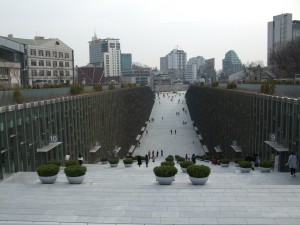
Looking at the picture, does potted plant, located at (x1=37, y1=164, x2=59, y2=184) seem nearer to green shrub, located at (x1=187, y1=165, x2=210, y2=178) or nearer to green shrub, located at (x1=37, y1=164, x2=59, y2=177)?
green shrub, located at (x1=37, y1=164, x2=59, y2=177)

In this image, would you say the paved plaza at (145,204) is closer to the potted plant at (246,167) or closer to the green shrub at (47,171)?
the green shrub at (47,171)

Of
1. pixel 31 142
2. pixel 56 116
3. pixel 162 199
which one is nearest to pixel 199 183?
pixel 162 199

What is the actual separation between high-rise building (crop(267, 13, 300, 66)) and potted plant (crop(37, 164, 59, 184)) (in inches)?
5861

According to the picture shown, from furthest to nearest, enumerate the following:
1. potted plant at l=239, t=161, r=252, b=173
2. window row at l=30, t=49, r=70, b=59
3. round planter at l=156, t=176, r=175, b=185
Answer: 1. window row at l=30, t=49, r=70, b=59
2. potted plant at l=239, t=161, r=252, b=173
3. round planter at l=156, t=176, r=175, b=185

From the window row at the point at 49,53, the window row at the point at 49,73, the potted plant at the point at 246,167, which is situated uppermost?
the window row at the point at 49,53

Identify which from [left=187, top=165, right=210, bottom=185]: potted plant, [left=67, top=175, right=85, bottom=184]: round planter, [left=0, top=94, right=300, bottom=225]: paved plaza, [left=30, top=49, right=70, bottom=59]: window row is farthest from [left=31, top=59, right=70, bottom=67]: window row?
[left=187, top=165, right=210, bottom=185]: potted plant

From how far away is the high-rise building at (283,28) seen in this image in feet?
509

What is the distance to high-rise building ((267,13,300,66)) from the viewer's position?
15525cm

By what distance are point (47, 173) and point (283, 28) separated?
162 m

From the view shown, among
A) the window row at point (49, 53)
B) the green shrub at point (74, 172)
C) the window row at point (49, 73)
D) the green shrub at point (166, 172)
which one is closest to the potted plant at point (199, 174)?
the green shrub at point (166, 172)

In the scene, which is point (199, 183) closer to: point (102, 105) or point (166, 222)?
point (166, 222)

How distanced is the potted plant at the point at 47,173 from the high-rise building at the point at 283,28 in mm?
148866

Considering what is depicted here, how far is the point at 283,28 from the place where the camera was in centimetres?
16025

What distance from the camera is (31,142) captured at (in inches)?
966
